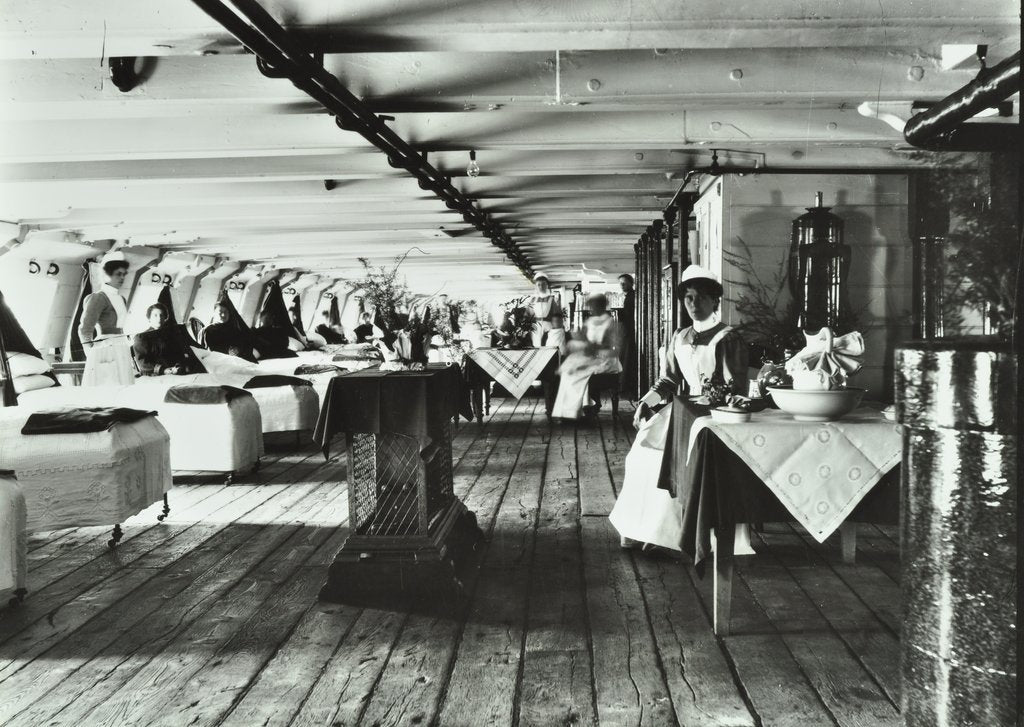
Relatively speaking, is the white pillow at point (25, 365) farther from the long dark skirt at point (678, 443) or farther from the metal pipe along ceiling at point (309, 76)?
the long dark skirt at point (678, 443)

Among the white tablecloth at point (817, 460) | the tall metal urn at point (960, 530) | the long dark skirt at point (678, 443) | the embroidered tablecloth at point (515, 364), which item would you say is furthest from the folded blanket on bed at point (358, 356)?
the tall metal urn at point (960, 530)

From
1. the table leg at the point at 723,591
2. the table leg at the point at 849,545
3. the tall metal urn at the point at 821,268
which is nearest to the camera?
the table leg at the point at 723,591

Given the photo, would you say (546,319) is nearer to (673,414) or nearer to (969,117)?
(673,414)

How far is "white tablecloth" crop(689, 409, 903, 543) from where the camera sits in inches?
116

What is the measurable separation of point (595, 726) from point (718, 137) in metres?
4.32

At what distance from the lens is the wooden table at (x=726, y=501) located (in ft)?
9.66

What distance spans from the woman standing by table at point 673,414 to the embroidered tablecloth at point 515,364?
431 centimetres

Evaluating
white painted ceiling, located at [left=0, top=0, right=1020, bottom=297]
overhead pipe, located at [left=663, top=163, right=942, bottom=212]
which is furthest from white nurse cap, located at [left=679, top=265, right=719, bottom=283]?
overhead pipe, located at [left=663, top=163, right=942, bottom=212]

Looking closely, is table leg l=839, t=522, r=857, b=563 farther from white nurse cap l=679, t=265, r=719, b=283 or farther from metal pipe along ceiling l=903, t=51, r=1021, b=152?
metal pipe along ceiling l=903, t=51, r=1021, b=152

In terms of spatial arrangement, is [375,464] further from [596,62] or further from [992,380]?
[992,380]

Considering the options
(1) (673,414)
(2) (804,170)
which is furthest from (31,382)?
(2) (804,170)

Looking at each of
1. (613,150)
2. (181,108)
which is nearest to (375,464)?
(181,108)

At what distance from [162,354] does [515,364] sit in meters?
3.74

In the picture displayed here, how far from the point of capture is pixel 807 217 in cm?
605
